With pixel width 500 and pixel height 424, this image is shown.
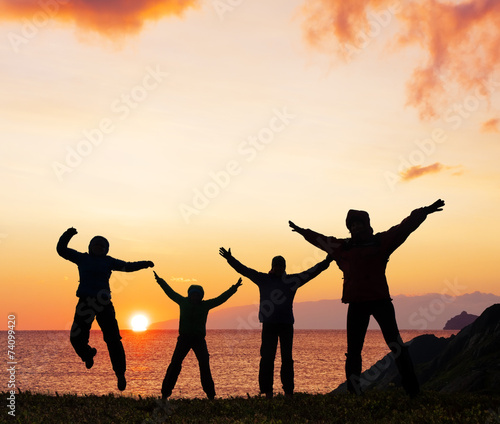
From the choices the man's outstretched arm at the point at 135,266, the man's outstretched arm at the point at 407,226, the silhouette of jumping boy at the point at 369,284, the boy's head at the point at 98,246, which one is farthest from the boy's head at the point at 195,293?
the man's outstretched arm at the point at 407,226

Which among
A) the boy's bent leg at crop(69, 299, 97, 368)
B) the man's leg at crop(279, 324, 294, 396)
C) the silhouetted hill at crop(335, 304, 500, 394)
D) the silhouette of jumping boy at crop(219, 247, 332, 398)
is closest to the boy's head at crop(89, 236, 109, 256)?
the boy's bent leg at crop(69, 299, 97, 368)

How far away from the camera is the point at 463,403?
12.4 meters

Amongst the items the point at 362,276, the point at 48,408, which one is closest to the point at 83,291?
the point at 48,408

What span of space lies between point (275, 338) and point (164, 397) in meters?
3.08

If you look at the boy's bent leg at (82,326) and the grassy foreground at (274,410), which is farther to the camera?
the boy's bent leg at (82,326)

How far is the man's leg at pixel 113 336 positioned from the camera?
13.8 m

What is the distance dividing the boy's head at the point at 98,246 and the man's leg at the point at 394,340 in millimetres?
6697

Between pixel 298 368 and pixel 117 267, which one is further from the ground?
pixel 117 267

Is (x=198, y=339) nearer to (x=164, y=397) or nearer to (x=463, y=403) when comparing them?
(x=164, y=397)

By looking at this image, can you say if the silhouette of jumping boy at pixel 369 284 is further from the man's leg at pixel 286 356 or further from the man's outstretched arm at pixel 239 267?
the man's outstretched arm at pixel 239 267

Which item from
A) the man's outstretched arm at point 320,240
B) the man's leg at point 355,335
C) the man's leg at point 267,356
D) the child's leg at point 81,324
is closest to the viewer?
the man's leg at point 355,335

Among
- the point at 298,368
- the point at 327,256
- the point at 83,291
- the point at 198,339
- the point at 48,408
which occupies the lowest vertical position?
the point at 298,368

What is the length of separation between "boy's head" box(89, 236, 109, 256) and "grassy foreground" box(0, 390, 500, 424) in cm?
353

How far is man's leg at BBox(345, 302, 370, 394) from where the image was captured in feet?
42.1
